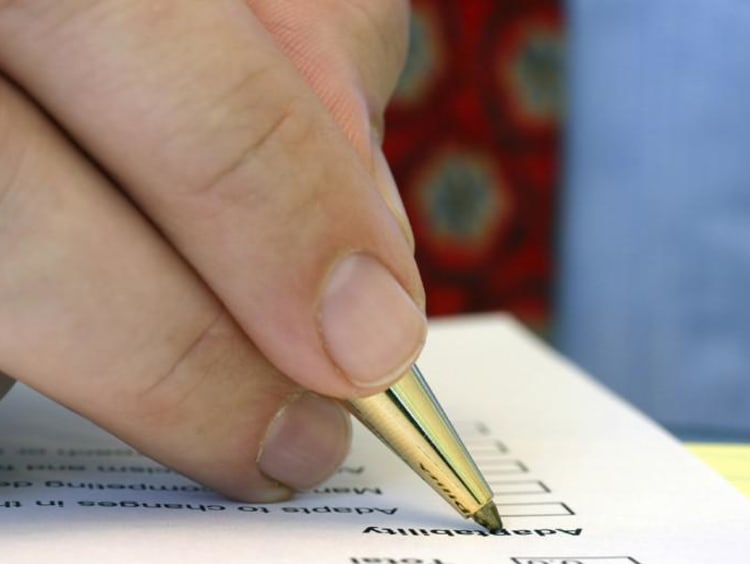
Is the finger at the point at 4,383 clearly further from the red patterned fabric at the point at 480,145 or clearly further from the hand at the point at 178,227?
the red patterned fabric at the point at 480,145

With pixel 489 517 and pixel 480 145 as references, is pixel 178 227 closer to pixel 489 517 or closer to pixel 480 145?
pixel 489 517

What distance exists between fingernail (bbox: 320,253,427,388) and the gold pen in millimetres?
17

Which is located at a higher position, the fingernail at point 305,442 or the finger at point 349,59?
the finger at point 349,59

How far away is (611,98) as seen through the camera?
0.91 m

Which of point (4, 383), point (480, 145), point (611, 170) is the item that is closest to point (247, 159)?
point (4, 383)

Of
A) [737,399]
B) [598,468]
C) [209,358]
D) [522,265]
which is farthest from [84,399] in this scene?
[522,265]

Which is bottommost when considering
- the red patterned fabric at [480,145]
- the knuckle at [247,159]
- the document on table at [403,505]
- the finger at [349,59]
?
the red patterned fabric at [480,145]

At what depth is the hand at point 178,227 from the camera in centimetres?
26

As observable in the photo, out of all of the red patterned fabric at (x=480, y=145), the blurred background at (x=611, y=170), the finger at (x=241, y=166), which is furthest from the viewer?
the red patterned fabric at (x=480, y=145)

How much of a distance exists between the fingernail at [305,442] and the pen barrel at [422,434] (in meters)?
0.02

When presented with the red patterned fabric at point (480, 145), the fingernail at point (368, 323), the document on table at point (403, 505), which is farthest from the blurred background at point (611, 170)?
the fingernail at point (368, 323)

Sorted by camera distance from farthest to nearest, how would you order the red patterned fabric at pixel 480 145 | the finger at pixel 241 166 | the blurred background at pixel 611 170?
the red patterned fabric at pixel 480 145
the blurred background at pixel 611 170
the finger at pixel 241 166

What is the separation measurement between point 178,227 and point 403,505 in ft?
0.34

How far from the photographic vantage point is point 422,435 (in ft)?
1.01
